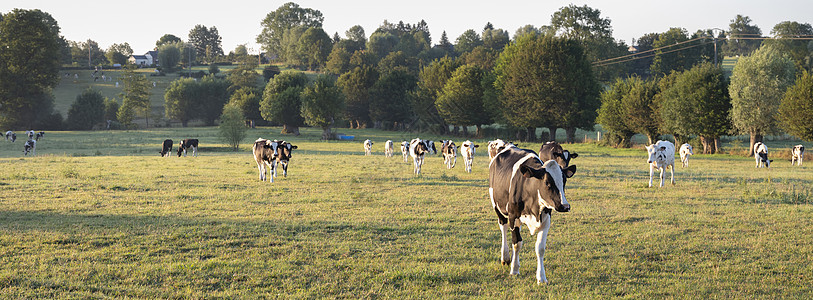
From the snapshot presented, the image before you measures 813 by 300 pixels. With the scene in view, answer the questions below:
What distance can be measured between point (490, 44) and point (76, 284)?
142m

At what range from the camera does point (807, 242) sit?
11.1 metres

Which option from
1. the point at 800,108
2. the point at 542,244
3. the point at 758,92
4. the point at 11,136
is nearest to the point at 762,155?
the point at 800,108

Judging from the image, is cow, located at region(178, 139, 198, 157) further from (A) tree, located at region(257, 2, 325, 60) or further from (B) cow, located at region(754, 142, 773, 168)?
(A) tree, located at region(257, 2, 325, 60)

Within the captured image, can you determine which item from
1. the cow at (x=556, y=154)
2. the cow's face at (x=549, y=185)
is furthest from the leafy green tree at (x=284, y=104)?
the cow's face at (x=549, y=185)

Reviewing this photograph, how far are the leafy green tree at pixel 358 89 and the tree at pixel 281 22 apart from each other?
92.7m

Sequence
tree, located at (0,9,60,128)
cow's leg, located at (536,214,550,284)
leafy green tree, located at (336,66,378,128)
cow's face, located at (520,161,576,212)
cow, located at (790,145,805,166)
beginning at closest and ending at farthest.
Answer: cow's face, located at (520,161,576,212) < cow's leg, located at (536,214,550,284) < cow, located at (790,145,805,166) < tree, located at (0,9,60,128) < leafy green tree, located at (336,66,378,128)

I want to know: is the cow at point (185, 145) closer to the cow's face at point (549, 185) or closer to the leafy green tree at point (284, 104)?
the leafy green tree at point (284, 104)

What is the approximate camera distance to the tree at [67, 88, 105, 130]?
83875 millimetres

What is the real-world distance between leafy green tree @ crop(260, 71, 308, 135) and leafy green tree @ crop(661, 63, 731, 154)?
45.2m

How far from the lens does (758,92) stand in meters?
40.7

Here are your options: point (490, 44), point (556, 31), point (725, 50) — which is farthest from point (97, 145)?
point (725, 50)

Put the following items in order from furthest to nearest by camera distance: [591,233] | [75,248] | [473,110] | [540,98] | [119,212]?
[473,110], [540,98], [119,212], [591,233], [75,248]

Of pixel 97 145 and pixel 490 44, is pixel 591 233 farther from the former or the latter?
pixel 490 44

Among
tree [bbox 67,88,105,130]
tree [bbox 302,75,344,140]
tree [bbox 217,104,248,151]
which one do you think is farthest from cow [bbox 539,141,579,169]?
tree [bbox 67,88,105,130]
